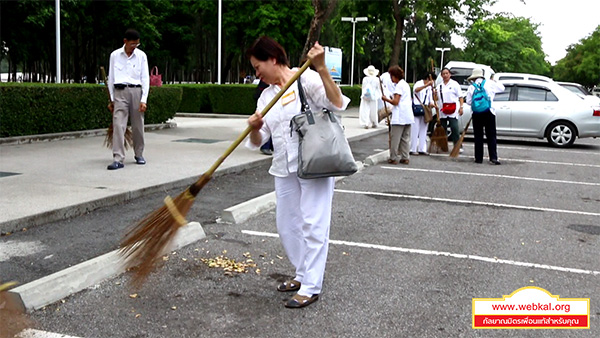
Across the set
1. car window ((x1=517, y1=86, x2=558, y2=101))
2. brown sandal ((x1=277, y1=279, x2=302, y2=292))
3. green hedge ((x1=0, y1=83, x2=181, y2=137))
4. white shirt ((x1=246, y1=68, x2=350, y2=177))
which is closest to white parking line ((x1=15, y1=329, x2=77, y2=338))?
brown sandal ((x1=277, y1=279, x2=302, y2=292))

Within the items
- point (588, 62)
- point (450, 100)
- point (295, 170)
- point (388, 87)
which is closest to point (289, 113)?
point (295, 170)

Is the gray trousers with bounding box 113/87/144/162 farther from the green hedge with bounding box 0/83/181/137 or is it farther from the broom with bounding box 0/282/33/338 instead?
the broom with bounding box 0/282/33/338

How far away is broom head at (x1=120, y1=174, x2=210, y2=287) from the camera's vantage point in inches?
177

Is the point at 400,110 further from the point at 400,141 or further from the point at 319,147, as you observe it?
the point at 319,147

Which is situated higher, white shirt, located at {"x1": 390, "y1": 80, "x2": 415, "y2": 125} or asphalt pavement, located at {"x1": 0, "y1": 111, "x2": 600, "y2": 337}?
white shirt, located at {"x1": 390, "y1": 80, "x2": 415, "y2": 125}

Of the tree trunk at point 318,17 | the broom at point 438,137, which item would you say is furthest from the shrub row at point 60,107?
the broom at point 438,137

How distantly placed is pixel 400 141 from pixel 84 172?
5.64 m

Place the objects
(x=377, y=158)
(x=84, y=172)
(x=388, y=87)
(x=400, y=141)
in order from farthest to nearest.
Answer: (x=377, y=158) → (x=400, y=141) → (x=388, y=87) → (x=84, y=172)

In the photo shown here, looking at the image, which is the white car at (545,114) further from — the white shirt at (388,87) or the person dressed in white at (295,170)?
the person dressed in white at (295,170)

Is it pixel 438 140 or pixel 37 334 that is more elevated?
pixel 438 140

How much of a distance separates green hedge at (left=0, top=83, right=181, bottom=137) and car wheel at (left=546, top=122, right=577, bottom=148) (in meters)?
10.7

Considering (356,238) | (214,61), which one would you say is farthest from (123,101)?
(214,61)

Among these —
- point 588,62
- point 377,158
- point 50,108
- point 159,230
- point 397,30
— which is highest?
point 588,62

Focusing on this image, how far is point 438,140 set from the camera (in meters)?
14.1
